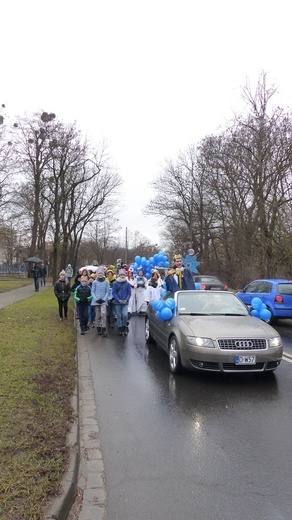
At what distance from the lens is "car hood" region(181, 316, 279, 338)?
5778 millimetres

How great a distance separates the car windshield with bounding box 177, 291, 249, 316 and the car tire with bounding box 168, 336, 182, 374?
61 cm

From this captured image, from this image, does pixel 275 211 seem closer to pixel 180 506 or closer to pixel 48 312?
pixel 48 312

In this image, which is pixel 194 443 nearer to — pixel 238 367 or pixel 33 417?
pixel 33 417

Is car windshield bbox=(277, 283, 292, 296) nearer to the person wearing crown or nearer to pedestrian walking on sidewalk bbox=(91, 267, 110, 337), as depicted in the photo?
the person wearing crown

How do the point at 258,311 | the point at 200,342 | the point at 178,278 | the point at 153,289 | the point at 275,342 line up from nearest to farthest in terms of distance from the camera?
the point at 200,342 → the point at 275,342 → the point at 258,311 → the point at 178,278 → the point at 153,289

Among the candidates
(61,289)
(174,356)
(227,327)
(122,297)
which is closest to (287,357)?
(227,327)

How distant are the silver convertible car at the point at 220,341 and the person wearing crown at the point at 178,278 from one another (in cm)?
244

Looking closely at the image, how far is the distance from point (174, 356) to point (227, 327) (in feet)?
3.36

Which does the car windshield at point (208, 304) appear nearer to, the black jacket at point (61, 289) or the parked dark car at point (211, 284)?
the black jacket at point (61, 289)

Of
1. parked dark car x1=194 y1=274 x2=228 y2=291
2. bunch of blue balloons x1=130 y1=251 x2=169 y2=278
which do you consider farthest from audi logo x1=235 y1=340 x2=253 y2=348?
parked dark car x1=194 y1=274 x2=228 y2=291

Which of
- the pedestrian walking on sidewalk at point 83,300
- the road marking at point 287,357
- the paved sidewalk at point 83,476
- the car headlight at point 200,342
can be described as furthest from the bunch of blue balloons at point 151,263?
the paved sidewalk at point 83,476

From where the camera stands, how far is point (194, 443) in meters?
3.95

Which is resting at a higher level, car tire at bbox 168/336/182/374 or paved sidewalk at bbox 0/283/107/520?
car tire at bbox 168/336/182/374

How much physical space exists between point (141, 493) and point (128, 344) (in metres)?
5.89
